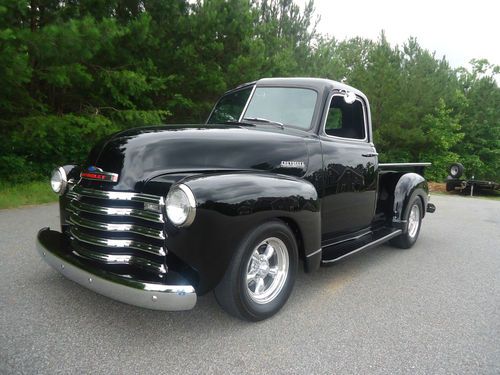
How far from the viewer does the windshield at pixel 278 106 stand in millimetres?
3631

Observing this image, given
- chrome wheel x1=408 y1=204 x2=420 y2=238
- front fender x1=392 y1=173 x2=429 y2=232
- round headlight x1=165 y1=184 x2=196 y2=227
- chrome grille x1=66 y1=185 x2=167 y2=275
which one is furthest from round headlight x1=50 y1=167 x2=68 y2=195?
chrome wheel x1=408 y1=204 x2=420 y2=238

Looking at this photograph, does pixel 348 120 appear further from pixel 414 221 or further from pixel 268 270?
pixel 268 270

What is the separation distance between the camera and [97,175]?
105 inches

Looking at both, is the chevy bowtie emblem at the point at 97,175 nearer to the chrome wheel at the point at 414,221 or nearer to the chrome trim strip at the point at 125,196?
the chrome trim strip at the point at 125,196

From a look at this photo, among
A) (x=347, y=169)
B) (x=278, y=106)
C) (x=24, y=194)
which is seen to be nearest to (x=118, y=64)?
(x=24, y=194)

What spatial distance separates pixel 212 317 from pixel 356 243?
5.81 ft

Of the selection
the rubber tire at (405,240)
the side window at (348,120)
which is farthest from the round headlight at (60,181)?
the rubber tire at (405,240)

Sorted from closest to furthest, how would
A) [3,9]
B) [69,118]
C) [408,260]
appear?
[408,260], [3,9], [69,118]

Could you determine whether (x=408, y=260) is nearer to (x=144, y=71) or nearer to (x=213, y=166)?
(x=213, y=166)

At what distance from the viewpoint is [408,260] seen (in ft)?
15.1

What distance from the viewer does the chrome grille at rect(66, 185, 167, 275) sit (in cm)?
242

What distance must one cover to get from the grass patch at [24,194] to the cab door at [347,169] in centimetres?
625

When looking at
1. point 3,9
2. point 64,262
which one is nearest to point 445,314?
point 64,262

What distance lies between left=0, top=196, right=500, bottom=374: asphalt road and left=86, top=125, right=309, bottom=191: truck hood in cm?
102
